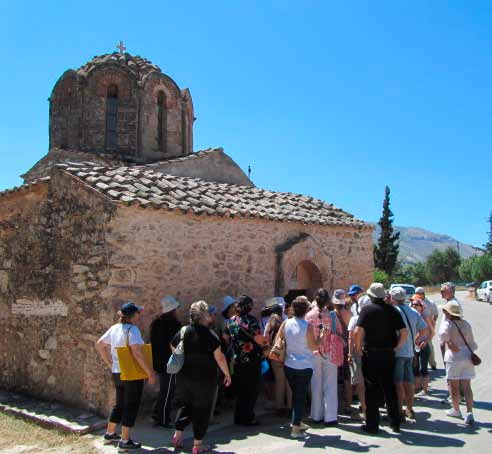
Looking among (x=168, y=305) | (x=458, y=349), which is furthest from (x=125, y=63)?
(x=458, y=349)

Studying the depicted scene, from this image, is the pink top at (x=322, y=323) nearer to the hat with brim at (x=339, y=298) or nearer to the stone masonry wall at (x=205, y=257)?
the hat with brim at (x=339, y=298)

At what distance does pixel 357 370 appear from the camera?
6.81 meters

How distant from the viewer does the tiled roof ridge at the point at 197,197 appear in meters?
7.49

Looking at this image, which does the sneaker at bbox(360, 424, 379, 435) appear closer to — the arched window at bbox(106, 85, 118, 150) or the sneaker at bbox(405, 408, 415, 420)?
the sneaker at bbox(405, 408, 415, 420)

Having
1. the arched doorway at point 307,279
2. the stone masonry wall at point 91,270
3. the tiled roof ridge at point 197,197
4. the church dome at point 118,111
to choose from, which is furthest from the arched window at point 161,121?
the stone masonry wall at point 91,270

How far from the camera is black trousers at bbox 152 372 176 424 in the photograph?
6441 mm

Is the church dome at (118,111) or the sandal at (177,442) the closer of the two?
the sandal at (177,442)

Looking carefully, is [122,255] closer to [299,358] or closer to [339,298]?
[299,358]

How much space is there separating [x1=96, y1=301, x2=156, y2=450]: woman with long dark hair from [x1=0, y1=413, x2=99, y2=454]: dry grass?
375 millimetres

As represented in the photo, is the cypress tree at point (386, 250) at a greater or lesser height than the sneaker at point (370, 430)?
greater

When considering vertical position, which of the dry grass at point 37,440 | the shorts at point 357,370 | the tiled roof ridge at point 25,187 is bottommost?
the dry grass at point 37,440

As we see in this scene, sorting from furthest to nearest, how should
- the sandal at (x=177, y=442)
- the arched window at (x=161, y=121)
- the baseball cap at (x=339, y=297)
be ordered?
the arched window at (x=161, y=121), the baseball cap at (x=339, y=297), the sandal at (x=177, y=442)

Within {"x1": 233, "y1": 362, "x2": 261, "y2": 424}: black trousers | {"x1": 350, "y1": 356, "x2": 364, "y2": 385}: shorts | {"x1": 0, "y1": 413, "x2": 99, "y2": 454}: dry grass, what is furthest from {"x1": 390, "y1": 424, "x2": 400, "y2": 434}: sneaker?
{"x1": 0, "y1": 413, "x2": 99, "y2": 454}: dry grass

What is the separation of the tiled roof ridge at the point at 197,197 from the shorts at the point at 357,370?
3.13 m
